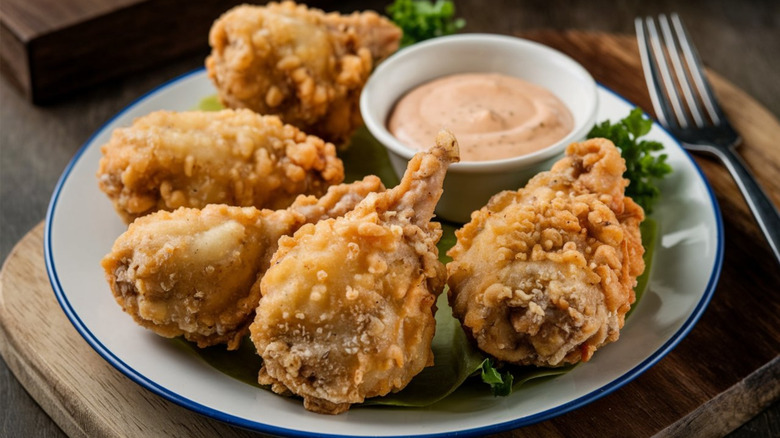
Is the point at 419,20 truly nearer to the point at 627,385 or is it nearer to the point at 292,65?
the point at 292,65

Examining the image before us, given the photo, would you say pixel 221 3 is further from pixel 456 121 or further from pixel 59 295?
pixel 59 295

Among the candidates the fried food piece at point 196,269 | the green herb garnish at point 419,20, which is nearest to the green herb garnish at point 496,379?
the fried food piece at point 196,269

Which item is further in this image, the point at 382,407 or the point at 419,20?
the point at 419,20

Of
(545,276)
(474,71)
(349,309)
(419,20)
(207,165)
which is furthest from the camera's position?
(419,20)

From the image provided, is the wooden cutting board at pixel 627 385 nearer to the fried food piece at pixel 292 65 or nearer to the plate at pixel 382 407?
the plate at pixel 382 407

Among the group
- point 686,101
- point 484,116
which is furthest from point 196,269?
point 686,101

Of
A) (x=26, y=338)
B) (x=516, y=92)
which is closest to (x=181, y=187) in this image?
(x=26, y=338)
